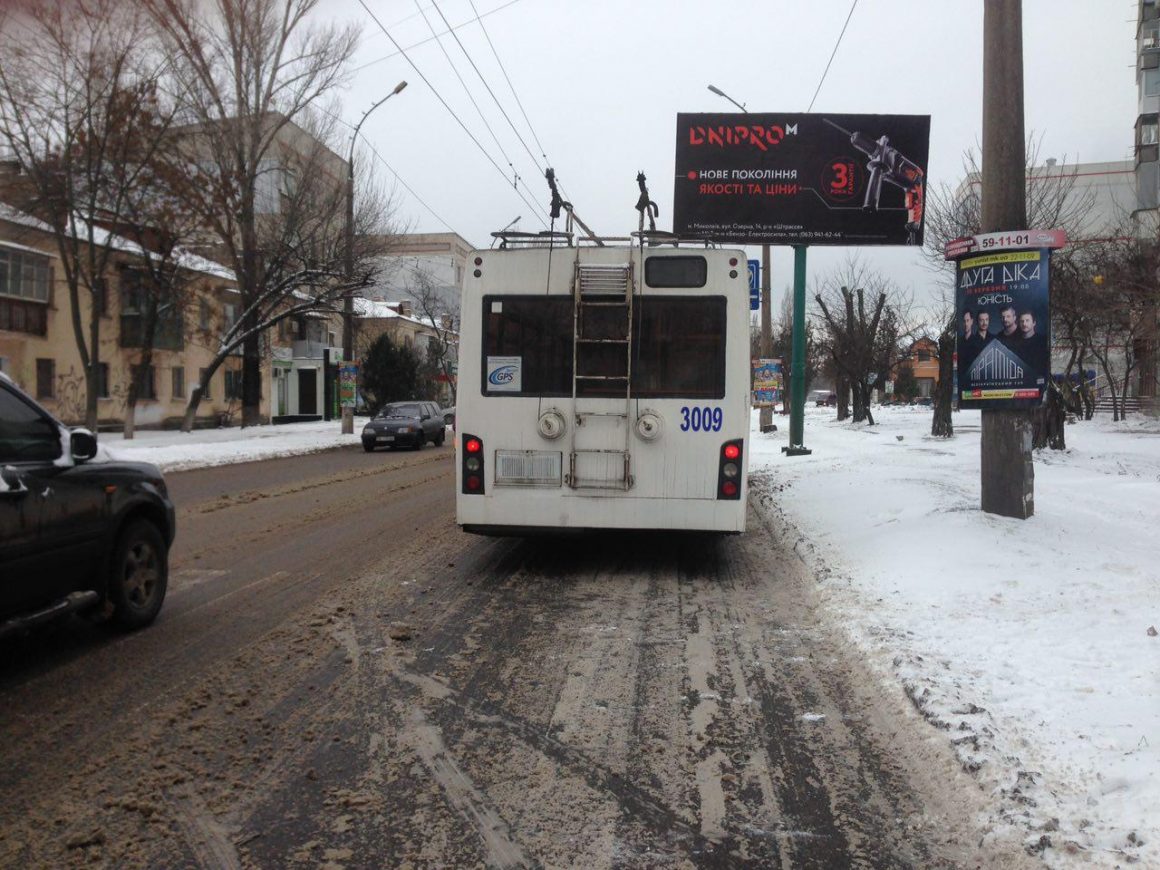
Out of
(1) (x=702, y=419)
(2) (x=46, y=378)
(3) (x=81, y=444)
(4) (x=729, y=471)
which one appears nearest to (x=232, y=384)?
(2) (x=46, y=378)

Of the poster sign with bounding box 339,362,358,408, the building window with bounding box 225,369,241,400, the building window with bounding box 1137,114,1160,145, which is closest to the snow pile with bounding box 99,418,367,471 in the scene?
the poster sign with bounding box 339,362,358,408

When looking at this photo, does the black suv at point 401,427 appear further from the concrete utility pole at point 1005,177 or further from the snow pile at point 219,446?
the concrete utility pole at point 1005,177

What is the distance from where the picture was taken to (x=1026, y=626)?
584cm

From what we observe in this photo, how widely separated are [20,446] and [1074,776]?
5.41 m

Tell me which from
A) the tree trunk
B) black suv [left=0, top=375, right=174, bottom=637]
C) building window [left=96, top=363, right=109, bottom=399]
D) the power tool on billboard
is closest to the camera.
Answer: black suv [left=0, top=375, right=174, bottom=637]

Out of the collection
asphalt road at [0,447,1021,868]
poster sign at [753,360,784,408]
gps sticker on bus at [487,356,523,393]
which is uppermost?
poster sign at [753,360,784,408]

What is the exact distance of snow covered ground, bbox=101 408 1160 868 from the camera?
359cm

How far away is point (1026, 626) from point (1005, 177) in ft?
15.5

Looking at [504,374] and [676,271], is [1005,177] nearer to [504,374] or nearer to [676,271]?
[676,271]

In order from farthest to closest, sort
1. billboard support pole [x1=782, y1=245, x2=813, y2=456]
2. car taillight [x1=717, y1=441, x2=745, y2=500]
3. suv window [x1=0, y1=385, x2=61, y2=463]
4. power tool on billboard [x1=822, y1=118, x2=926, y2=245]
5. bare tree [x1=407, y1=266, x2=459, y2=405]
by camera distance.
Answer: bare tree [x1=407, y1=266, x2=459, y2=405] < billboard support pole [x1=782, y1=245, x2=813, y2=456] < power tool on billboard [x1=822, y1=118, x2=926, y2=245] < car taillight [x1=717, y1=441, x2=745, y2=500] < suv window [x1=0, y1=385, x2=61, y2=463]

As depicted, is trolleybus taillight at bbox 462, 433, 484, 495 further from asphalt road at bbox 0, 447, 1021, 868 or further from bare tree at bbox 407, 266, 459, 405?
bare tree at bbox 407, 266, 459, 405

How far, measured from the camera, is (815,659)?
18.9 ft

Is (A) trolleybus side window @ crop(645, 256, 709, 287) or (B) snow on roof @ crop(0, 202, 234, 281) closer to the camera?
(A) trolleybus side window @ crop(645, 256, 709, 287)

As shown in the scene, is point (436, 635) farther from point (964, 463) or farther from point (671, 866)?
point (964, 463)
